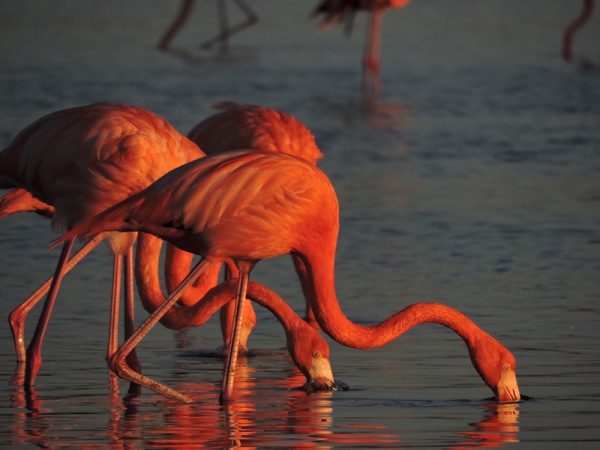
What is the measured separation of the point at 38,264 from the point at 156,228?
3278 mm

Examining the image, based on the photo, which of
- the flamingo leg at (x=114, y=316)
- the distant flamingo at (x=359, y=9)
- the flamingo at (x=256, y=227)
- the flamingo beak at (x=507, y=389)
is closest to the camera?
the flamingo at (x=256, y=227)

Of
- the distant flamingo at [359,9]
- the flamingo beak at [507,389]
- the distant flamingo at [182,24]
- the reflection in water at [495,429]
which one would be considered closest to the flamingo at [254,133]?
the flamingo beak at [507,389]

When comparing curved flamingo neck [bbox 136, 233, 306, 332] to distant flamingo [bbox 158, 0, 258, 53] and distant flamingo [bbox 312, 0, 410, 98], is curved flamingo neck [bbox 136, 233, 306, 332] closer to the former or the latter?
distant flamingo [bbox 312, 0, 410, 98]

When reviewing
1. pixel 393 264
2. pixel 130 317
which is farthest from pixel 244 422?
pixel 393 264

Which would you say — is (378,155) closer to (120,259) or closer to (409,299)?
(409,299)

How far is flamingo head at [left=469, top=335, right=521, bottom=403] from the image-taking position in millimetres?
6422

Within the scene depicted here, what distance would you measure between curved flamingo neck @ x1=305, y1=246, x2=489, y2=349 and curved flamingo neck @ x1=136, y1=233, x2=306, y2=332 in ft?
0.53

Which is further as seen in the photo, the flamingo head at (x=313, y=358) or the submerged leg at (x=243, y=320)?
the submerged leg at (x=243, y=320)

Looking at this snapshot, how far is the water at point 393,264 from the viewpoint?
20.0 ft

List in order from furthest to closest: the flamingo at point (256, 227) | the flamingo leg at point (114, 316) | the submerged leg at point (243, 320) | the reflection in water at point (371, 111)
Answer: the reflection in water at point (371, 111), the submerged leg at point (243, 320), the flamingo leg at point (114, 316), the flamingo at point (256, 227)

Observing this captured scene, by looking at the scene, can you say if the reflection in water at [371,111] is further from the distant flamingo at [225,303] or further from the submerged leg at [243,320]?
the distant flamingo at [225,303]

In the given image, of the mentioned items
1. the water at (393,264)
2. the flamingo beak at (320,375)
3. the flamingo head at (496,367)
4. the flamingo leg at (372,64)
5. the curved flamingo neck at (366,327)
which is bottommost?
the flamingo leg at (372,64)

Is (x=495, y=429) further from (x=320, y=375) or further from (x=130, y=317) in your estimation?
(x=130, y=317)

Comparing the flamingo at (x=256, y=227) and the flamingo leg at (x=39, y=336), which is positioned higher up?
the flamingo at (x=256, y=227)
